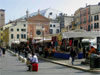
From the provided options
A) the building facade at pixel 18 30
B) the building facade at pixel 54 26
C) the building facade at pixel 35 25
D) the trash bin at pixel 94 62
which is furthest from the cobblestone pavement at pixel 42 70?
the building facade at pixel 54 26

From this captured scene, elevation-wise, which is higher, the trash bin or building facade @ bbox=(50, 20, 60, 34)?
building facade @ bbox=(50, 20, 60, 34)

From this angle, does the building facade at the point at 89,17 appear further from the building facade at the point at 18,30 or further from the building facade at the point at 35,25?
the building facade at the point at 18,30

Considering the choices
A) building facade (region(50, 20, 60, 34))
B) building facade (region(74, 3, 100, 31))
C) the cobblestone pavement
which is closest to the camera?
the cobblestone pavement

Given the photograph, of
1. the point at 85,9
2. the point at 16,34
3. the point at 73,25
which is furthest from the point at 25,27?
the point at 85,9

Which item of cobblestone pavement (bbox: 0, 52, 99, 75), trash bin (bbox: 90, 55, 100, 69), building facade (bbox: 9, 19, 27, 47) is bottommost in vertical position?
cobblestone pavement (bbox: 0, 52, 99, 75)

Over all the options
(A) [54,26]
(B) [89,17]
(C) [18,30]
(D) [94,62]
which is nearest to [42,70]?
(D) [94,62]

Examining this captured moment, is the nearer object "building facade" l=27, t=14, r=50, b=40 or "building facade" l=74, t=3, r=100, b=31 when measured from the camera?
"building facade" l=74, t=3, r=100, b=31

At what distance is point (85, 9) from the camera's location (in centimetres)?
9406

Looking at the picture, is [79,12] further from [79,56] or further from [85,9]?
[79,56]

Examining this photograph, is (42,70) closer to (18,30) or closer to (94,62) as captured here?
(94,62)

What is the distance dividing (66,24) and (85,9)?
22.1 m

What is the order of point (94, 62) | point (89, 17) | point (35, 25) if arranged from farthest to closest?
1. point (35, 25)
2. point (89, 17)
3. point (94, 62)

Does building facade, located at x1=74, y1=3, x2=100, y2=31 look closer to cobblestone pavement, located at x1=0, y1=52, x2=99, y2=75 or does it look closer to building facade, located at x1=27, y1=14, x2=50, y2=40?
building facade, located at x1=27, y1=14, x2=50, y2=40

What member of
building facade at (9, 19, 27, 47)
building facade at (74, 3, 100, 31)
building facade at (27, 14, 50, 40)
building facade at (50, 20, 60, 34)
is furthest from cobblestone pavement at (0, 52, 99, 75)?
building facade at (50, 20, 60, 34)
